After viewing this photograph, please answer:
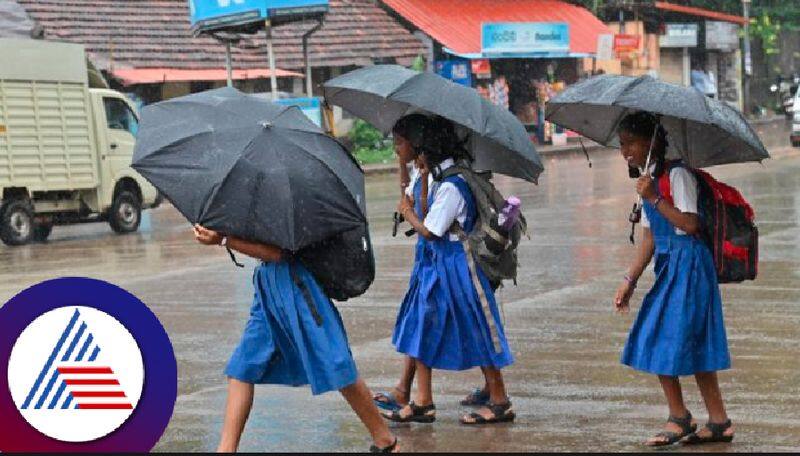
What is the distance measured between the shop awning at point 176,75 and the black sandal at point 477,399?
2484cm

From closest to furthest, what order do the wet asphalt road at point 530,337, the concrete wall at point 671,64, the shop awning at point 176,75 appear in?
the wet asphalt road at point 530,337
the shop awning at point 176,75
the concrete wall at point 671,64

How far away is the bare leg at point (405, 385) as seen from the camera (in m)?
7.76

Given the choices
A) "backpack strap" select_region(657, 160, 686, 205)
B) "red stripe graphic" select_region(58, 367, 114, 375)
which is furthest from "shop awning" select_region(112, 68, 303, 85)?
"red stripe graphic" select_region(58, 367, 114, 375)

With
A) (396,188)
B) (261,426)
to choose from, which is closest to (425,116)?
(261,426)

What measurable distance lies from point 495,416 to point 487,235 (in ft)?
2.97

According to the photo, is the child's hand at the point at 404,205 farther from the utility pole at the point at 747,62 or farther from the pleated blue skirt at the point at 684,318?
the utility pole at the point at 747,62

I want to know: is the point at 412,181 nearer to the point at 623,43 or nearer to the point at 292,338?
the point at 292,338

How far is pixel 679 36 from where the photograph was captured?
5359 centimetres

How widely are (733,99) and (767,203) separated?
39289mm

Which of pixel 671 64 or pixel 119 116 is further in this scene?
pixel 671 64

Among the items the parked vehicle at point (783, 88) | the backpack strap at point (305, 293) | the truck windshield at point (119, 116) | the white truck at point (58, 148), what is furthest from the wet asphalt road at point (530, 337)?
the parked vehicle at point (783, 88)

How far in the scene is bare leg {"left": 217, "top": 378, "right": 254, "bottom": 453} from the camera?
6.24 m

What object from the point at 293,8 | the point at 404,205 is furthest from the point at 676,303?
the point at 293,8

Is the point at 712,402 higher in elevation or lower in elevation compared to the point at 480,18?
higher
